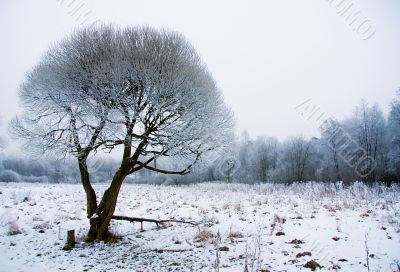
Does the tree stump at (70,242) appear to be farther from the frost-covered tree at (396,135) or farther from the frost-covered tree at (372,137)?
the frost-covered tree at (372,137)

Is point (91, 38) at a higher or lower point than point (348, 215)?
higher

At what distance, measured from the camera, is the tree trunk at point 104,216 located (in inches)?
366

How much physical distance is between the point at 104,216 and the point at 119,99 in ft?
13.4

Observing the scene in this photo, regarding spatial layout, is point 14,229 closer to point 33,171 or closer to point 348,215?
point 348,215

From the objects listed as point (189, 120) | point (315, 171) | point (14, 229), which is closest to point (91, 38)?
point (189, 120)

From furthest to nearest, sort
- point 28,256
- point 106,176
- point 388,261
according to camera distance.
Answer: point 106,176 → point 28,256 → point 388,261

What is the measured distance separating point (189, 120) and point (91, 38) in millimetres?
4258

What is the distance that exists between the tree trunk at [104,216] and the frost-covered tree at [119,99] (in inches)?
1.3

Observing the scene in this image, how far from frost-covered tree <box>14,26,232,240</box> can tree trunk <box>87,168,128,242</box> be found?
0.03 m

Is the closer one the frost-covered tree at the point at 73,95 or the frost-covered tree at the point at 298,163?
the frost-covered tree at the point at 73,95

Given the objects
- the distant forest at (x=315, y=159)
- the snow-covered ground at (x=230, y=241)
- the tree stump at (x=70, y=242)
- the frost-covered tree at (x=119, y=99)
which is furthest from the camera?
the distant forest at (x=315, y=159)

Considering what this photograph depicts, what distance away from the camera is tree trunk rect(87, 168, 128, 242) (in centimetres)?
930

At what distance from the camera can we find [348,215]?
9859mm

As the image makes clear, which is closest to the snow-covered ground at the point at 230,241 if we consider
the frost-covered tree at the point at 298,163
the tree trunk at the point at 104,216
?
the tree trunk at the point at 104,216
